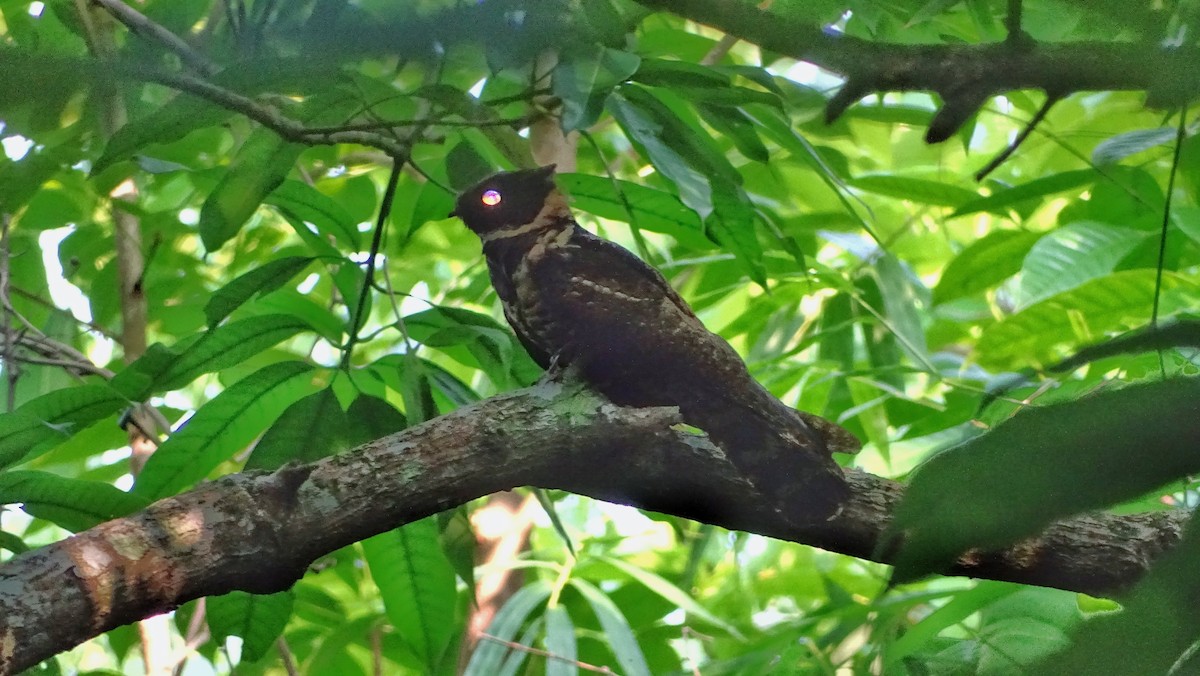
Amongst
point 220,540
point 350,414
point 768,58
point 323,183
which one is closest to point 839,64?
point 220,540

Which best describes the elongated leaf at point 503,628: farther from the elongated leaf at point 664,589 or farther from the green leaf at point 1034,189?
the green leaf at point 1034,189

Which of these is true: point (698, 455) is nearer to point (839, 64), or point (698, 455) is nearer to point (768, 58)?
point (839, 64)

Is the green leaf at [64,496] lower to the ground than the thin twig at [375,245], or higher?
lower

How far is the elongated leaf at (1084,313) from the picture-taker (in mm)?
1960

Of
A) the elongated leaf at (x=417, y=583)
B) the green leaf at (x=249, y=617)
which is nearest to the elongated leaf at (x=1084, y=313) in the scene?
the elongated leaf at (x=417, y=583)

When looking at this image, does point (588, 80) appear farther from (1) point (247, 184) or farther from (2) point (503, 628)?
(2) point (503, 628)

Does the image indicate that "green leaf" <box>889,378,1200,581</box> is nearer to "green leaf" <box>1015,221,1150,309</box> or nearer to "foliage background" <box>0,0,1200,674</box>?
"foliage background" <box>0,0,1200,674</box>

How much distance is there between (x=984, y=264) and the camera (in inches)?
90.5

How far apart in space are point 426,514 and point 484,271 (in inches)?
56.9

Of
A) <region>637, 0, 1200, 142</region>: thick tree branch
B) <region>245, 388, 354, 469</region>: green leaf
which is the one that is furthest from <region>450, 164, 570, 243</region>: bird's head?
<region>637, 0, 1200, 142</region>: thick tree branch

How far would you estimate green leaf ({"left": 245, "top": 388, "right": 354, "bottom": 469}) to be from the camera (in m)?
1.50

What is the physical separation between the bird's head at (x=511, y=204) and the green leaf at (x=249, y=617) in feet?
2.68

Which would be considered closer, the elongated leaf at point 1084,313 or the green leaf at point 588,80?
the green leaf at point 588,80

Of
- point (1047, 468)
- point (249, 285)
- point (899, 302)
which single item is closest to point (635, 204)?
point (249, 285)
